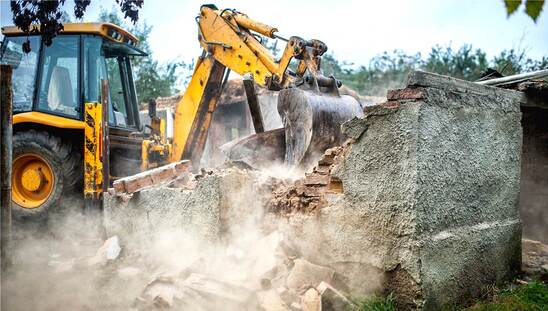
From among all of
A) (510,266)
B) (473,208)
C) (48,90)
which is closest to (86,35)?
(48,90)

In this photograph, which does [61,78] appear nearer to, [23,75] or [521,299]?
[23,75]

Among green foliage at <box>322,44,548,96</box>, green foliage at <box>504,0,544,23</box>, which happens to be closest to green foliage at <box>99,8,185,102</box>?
green foliage at <box>322,44,548,96</box>

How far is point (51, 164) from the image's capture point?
6082 millimetres

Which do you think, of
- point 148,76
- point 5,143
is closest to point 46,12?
point 5,143

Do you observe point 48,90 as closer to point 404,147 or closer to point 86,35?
point 86,35

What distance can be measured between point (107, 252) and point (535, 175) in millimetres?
5004

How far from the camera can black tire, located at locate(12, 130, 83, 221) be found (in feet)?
19.8

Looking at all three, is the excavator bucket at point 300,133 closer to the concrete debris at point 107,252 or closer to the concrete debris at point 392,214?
the concrete debris at point 392,214

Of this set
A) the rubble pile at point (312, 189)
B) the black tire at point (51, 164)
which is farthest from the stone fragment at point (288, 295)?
the black tire at point (51, 164)

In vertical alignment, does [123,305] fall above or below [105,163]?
below

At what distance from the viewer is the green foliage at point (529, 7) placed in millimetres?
1077

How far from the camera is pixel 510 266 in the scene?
4188 mm

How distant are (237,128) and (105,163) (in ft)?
29.3

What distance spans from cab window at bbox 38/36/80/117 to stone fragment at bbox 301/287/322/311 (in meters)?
4.36
